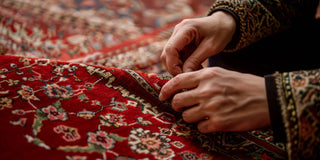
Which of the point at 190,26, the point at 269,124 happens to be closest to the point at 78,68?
the point at 190,26

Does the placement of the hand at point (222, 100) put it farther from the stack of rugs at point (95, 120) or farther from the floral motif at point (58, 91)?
the floral motif at point (58, 91)

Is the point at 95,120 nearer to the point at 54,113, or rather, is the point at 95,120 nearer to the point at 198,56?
the point at 54,113

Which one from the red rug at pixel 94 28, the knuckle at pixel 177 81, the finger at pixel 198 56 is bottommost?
the red rug at pixel 94 28

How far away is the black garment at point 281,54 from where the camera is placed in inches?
31.5

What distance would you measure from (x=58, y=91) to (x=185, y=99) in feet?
1.06

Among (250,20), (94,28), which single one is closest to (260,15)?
(250,20)

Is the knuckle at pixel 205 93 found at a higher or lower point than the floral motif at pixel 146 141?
higher

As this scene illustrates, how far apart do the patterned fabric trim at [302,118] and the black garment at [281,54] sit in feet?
0.96

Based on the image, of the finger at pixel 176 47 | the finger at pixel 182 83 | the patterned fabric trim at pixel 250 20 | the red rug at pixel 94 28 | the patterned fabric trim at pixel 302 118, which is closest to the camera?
the patterned fabric trim at pixel 302 118

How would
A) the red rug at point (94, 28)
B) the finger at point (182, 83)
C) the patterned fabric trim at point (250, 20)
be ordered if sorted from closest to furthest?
the finger at point (182, 83) → the patterned fabric trim at point (250, 20) → the red rug at point (94, 28)

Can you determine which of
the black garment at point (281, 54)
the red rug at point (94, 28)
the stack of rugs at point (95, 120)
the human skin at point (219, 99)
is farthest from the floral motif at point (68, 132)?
the red rug at point (94, 28)

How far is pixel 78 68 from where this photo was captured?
712 millimetres

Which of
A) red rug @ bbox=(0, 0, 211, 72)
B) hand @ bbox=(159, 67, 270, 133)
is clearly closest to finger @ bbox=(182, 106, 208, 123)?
hand @ bbox=(159, 67, 270, 133)

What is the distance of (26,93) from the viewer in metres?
0.60
